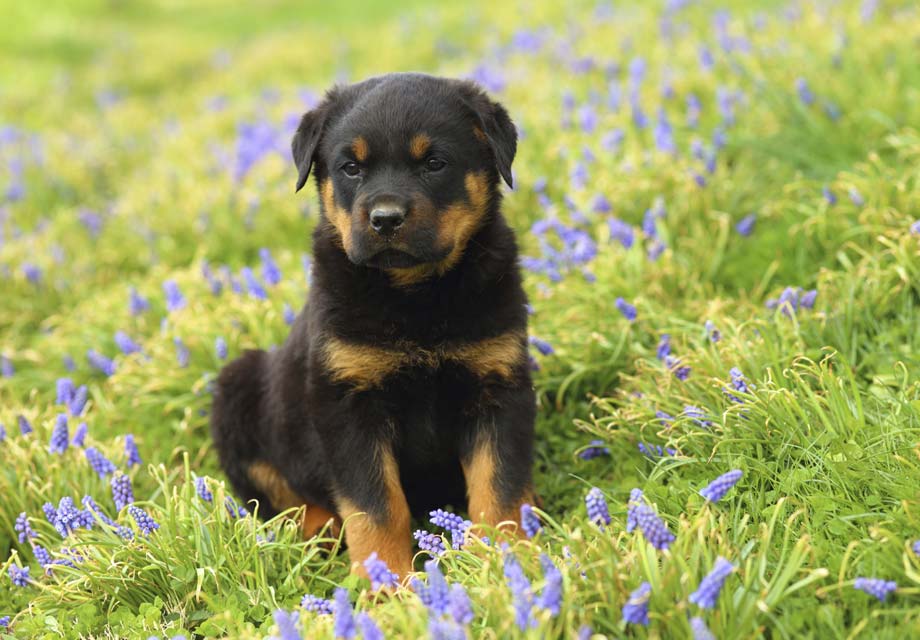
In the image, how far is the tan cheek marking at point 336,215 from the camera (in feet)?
10.9

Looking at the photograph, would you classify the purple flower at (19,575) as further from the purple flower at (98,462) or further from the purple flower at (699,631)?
the purple flower at (699,631)

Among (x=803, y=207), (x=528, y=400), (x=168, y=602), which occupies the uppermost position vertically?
(x=803, y=207)

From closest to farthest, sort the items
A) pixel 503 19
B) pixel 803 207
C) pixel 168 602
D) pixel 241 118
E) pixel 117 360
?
pixel 168 602 → pixel 803 207 → pixel 117 360 → pixel 241 118 → pixel 503 19

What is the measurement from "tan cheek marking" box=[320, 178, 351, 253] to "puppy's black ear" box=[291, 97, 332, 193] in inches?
3.7

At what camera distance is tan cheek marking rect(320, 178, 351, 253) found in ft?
10.9

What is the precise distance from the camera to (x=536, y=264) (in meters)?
5.01

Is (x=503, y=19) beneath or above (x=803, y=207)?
above

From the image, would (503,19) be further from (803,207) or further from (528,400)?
(528,400)

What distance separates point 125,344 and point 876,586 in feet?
13.2

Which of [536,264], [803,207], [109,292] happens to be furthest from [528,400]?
[109,292]

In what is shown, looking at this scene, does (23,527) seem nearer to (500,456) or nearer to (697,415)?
(500,456)

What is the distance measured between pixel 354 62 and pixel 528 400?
397 inches

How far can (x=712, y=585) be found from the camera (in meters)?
2.21

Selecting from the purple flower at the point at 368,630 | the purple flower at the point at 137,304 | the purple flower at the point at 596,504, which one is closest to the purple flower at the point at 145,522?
the purple flower at the point at 368,630
